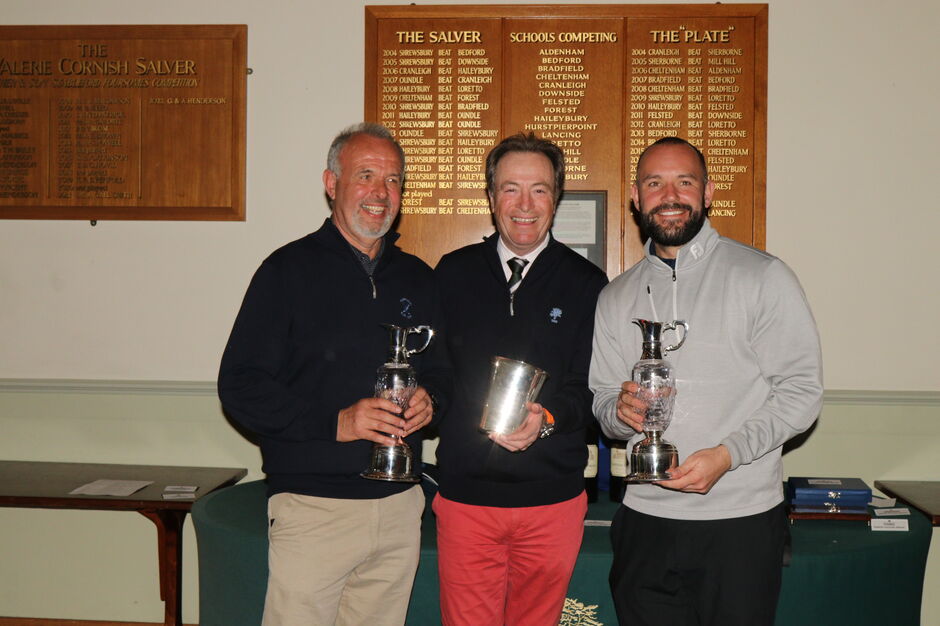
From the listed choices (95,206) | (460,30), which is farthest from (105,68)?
(460,30)

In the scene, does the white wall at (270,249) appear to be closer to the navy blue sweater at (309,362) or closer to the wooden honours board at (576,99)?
the wooden honours board at (576,99)

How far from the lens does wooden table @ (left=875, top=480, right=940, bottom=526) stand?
2990 millimetres

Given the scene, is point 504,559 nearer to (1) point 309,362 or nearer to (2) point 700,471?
(2) point 700,471

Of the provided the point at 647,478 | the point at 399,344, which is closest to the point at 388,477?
the point at 399,344

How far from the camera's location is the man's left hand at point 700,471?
1893 millimetres

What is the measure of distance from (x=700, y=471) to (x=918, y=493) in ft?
6.45

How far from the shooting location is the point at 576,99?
11.7 feet

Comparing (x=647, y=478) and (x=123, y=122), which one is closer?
(x=647, y=478)

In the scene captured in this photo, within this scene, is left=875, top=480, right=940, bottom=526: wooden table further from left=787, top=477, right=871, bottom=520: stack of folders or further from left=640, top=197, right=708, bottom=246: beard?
left=640, top=197, right=708, bottom=246: beard

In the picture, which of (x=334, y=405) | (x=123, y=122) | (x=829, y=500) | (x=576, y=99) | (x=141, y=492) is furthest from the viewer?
(x=123, y=122)

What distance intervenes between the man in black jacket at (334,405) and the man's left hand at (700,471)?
68 centimetres

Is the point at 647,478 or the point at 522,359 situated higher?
the point at 522,359

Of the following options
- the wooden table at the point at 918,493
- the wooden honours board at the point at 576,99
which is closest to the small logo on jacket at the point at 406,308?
the wooden honours board at the point at 576,99

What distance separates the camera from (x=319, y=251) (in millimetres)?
2221
